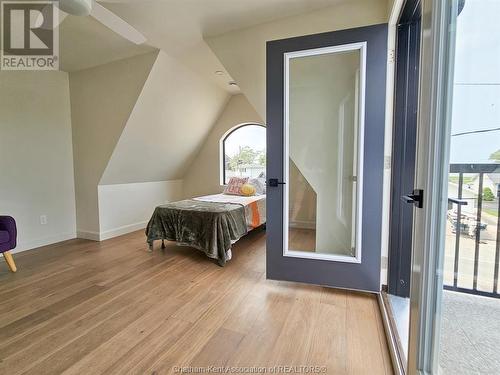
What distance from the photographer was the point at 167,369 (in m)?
1.37

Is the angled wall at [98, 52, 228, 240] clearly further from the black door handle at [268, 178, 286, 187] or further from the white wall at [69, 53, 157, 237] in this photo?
the black door handle at [268, 178, 286, 187]

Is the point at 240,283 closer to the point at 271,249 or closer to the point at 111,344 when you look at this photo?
the point at 271,249

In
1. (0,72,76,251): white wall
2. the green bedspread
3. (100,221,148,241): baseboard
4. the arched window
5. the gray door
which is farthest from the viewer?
the arched window

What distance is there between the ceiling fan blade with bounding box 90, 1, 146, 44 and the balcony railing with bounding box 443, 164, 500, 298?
2799mm

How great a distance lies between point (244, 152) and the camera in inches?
201

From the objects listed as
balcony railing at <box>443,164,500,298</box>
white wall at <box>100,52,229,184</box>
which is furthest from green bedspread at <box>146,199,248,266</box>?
balcony railing at <box>443,164,500,298</box>

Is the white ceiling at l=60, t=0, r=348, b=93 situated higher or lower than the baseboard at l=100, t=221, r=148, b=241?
higher

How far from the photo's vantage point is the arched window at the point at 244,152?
4.96 m

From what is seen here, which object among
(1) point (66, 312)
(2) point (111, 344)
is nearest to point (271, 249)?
Result: (2) point (111, 344)

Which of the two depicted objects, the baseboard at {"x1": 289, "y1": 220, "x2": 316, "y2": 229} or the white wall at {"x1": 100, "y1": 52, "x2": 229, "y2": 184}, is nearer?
the baseboard at {"x1": 289, "y1": 220, "x2": 316, "y2": 229}

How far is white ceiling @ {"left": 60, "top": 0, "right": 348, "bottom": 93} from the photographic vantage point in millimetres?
2154

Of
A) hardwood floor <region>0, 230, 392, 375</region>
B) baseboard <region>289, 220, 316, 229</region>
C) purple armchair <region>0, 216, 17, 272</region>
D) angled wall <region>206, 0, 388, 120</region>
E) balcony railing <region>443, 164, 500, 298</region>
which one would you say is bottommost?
hardwood floor <region>0, 230, 392, 375</region>

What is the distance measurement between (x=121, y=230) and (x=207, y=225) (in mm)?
2024

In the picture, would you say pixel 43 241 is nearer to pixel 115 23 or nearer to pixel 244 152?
pixel 115 23
